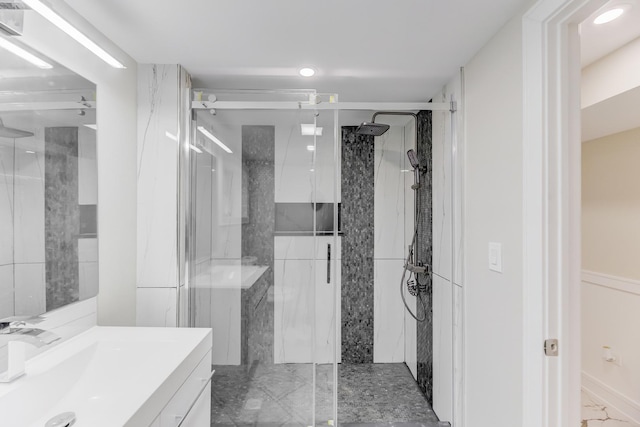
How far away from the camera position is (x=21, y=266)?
1118 millimetres

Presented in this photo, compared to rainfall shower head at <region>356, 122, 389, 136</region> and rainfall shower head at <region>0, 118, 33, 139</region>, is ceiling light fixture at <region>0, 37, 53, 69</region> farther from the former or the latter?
rainfall shower head at <region>356, 122, 389, 136</region>

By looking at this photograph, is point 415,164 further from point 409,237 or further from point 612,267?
point 612,267

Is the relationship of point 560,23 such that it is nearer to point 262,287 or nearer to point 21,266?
point 262,287

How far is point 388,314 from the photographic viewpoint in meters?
2.98

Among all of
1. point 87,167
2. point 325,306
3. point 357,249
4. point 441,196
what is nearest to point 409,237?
point 357,249

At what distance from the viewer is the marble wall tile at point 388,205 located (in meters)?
2.97

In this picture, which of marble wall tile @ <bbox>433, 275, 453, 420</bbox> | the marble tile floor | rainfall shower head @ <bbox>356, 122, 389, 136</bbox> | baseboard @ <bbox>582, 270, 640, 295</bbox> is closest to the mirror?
rainfall shower head @ <bbox>356, 122, 389, 136</bbox>

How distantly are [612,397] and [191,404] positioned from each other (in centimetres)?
295

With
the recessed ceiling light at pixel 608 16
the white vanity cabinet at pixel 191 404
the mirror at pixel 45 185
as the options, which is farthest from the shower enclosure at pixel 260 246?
the recessed ceiling light at pixel 608 16

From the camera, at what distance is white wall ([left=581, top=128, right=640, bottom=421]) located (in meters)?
2.23

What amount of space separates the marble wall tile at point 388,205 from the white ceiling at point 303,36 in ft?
3.14

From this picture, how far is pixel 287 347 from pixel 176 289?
764 mm

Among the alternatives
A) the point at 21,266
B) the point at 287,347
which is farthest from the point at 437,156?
the point at 21,266

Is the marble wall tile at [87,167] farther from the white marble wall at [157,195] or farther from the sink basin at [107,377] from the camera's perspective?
the sink basin at [107,377]
